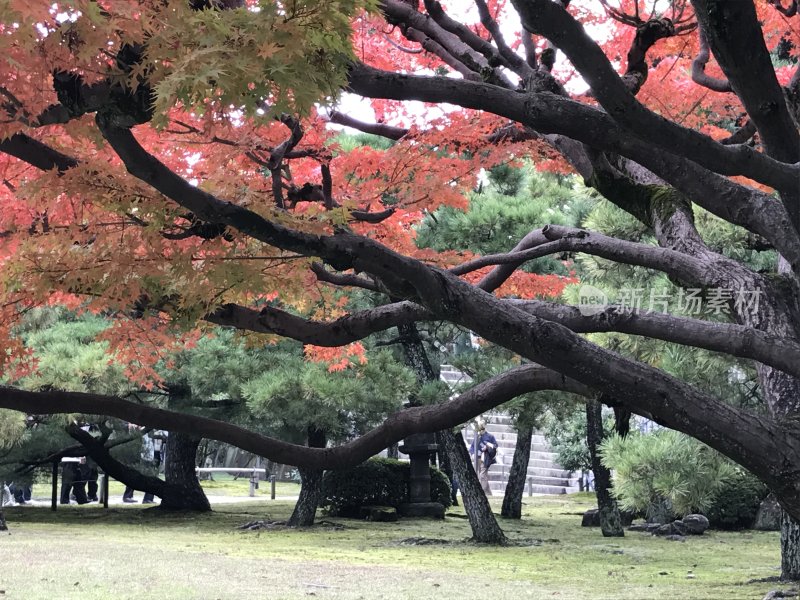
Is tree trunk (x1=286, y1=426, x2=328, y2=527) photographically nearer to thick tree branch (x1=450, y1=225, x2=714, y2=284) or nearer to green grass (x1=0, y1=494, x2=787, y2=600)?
green grass (x1=0, y1=494, x2=787, y2=600)

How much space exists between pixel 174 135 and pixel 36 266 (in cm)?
131

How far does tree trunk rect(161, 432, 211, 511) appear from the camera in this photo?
44.7 ft

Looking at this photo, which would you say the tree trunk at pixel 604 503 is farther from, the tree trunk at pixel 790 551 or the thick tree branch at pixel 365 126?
the thick tree branch at pixel 365 126

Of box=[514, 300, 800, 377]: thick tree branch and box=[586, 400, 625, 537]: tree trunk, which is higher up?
box=[514, 300, 800, 377]: thick tree branch

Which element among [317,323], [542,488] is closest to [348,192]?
[317,323]

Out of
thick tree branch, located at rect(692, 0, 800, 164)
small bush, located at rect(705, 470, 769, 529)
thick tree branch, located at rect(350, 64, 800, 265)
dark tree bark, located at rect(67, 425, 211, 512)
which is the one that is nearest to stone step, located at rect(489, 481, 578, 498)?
small bush, located at rect(705, 470, 769, 529)

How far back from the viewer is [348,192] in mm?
6160

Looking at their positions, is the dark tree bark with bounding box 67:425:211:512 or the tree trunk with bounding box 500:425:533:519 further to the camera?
the tree trunk with bounding box 500:425:533:519

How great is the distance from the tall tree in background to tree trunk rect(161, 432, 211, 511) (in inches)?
317

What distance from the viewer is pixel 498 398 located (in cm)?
480

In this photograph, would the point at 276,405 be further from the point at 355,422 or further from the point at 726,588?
the point at 726,588

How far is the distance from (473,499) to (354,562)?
254 centimetres

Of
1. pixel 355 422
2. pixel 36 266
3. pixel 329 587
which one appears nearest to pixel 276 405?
pixel 355 422

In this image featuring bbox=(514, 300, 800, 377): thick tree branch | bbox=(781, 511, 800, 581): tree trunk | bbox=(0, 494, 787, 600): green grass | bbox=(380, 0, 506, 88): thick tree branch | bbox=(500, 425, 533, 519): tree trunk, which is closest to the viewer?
bbox=(514, 300, 800, 377): thick tree branch
